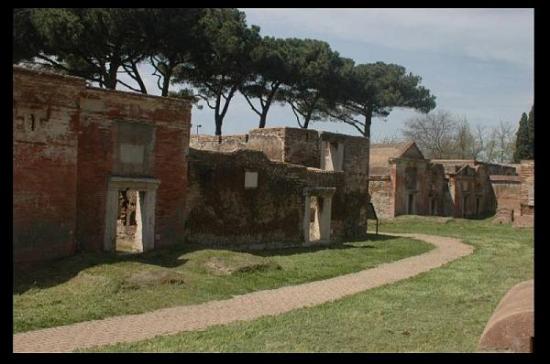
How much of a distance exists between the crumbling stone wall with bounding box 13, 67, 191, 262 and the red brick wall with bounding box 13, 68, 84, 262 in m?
0.02

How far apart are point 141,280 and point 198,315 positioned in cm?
231

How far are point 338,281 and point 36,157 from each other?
23.9 ft

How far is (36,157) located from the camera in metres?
13.2

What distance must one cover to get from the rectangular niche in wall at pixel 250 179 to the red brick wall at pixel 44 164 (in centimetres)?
617

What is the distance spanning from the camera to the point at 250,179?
1925 centimetres

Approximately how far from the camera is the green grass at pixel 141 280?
10148 mm

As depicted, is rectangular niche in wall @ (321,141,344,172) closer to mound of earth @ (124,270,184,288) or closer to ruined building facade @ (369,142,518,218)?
mound of earth @ (124,270,184,288)

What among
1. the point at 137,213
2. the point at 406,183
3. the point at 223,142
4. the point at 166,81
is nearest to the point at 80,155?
the point at 137,213

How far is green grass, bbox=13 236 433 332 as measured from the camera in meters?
10.1

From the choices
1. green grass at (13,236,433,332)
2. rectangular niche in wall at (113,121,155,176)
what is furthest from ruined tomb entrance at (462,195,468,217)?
rectangular niche in wall at (113,121,155,176)

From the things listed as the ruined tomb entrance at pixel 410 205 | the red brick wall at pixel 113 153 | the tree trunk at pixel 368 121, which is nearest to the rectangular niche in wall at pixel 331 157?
the red brick wall at pixel 113 153

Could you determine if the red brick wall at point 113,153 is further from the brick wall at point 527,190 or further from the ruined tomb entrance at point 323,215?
the brick wall at point 527,190
